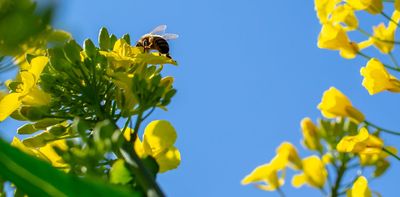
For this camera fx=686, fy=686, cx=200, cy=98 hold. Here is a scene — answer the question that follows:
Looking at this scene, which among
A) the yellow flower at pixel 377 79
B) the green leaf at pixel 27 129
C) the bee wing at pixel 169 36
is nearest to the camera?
the green leaf at pixel 27 129

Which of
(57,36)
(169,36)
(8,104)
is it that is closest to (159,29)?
(169,36)

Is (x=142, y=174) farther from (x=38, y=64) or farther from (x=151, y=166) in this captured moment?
(x=38, y=64)

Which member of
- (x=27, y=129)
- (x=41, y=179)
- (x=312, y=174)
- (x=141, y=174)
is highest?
(x=312, y=174)

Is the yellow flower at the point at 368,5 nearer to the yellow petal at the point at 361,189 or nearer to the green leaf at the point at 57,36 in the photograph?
the yellow petal at the point at 361,189

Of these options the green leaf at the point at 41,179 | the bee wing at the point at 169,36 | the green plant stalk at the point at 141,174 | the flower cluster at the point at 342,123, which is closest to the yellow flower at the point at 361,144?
the flower cluster at the point at 342,123

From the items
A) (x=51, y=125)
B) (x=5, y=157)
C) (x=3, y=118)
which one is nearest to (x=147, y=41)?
(x=51, y=125)
